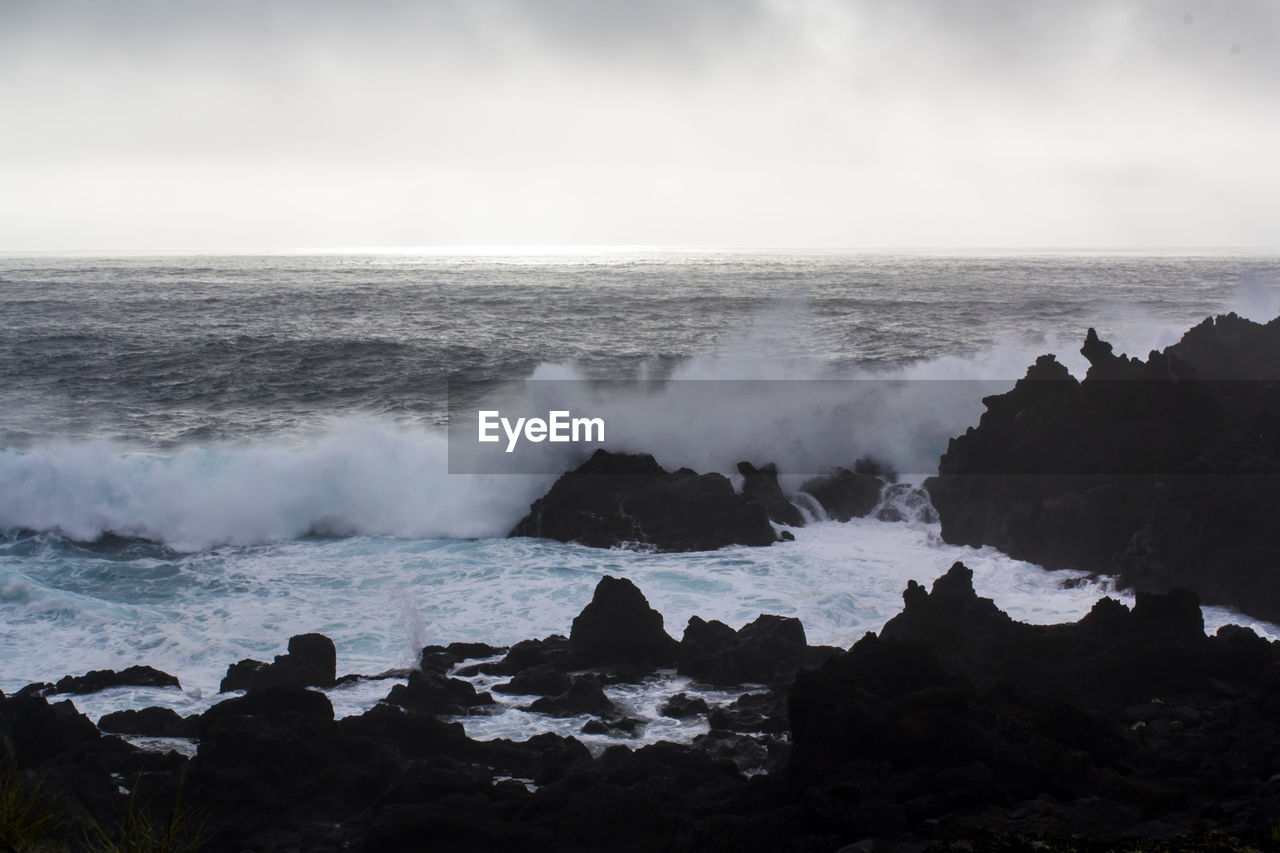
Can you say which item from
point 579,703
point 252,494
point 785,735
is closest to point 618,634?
point 579,703

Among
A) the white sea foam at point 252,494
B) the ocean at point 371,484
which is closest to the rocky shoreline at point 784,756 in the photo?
the ocean at point 371,484

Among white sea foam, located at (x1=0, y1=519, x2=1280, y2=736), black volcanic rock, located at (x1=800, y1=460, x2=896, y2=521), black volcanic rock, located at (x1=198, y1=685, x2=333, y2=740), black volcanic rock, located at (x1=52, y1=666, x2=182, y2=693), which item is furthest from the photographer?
black volcanic rock, located at (x1=800, y1=460, x2=896, y2=521)

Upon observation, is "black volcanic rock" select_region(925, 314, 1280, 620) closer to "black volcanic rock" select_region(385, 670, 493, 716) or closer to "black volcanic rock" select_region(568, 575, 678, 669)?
"black volcanic rock" select_region(568, 575, 678, 669)

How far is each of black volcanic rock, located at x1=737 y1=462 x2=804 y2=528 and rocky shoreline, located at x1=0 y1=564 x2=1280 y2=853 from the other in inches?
315

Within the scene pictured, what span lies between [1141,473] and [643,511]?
28.7 feet

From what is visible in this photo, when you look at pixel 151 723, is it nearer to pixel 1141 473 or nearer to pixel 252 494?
pixel 252 494

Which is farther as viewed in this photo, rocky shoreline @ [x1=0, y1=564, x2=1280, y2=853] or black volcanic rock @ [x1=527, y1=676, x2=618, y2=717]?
black volcanic rock @ [x1=527, y1=676, x2=618, y2=717]

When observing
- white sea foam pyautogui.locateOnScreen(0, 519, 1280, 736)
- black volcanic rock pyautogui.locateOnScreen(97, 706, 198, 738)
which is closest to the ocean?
white sea foam pyautogui.locateOnScreen(0, 519, 1280, 736)

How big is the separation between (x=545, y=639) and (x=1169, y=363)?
12619 millimetres

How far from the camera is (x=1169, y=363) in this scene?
18203 mm

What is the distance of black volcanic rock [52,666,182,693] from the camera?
11969 mm

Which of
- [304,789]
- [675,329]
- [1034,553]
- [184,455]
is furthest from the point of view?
[675,329]

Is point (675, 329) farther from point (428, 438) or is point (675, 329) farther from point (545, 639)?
point (545, 639)

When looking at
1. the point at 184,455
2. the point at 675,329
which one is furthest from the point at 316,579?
the point at 675,329
